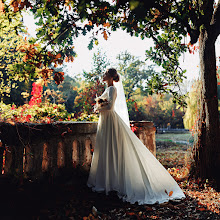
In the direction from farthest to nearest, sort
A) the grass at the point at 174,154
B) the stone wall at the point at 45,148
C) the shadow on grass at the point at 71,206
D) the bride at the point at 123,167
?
the grass at the point at 174,154, the bride at the point at 123,167, the stone wall at the point at 45,148, the shadow on grass at the point at 71,206

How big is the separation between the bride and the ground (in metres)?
0.15

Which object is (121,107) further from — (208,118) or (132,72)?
(132,72)

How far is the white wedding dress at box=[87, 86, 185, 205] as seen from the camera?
3.01 metres

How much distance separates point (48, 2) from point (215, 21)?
9.87 ft

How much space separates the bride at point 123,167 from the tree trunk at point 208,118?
907 millimetres

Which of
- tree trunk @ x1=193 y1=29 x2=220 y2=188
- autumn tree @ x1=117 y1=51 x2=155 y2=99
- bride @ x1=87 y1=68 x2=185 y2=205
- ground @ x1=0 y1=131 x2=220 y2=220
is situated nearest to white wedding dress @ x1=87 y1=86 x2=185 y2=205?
bride @ x1=87 y1=68 x2=185 y2=205

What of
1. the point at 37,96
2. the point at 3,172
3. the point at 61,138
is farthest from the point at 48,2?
the point at 37,96

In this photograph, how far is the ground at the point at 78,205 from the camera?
94.4 inches

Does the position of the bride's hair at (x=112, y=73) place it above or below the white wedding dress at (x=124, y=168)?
above

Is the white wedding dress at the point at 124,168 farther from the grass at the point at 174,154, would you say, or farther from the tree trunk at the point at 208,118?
the grass at the point at 174,154

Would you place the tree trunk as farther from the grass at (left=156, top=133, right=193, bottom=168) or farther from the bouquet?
the bouquet

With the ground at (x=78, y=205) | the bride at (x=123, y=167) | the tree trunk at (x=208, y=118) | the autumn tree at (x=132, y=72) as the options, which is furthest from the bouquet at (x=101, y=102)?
the autumn tree at (x=132, y=72)

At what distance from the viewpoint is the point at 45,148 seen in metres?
3.15

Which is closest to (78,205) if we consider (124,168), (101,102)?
(124,168)
